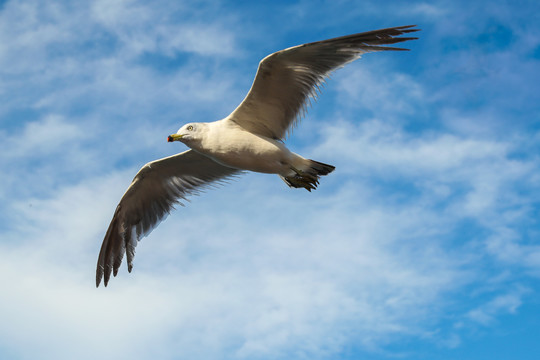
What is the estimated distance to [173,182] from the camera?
15.6 m

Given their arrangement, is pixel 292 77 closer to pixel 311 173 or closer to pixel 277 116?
pixel 277 116

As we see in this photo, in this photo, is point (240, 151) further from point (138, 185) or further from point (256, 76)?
point (138, 185)

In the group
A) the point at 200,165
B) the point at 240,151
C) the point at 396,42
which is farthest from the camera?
the point at 200,165

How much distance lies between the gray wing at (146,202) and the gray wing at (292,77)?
7.59 ft

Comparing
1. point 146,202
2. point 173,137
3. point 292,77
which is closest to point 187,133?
point 173,137

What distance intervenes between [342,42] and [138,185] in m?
6.04

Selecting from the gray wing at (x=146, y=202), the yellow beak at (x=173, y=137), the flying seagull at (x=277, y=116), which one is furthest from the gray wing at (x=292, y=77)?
the gray wing at (x=146, y=202)

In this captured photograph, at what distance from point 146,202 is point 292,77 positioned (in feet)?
17.1

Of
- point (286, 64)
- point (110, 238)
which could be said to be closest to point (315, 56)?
point (286, 64)

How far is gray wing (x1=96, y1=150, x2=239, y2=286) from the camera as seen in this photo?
15406 millimetres

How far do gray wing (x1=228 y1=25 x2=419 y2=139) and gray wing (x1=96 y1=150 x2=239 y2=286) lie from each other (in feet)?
7.59

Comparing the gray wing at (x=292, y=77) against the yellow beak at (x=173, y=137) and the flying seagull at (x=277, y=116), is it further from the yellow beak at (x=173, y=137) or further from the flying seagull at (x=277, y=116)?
the yellow beak at (x=173, y=137)

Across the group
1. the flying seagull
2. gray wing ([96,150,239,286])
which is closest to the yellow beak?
the flying seagull

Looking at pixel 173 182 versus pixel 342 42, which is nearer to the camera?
pixel 342 42
